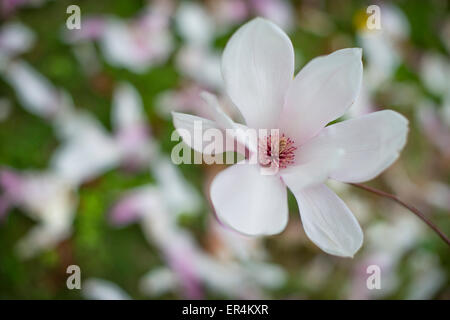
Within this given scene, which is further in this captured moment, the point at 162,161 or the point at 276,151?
the point at 162,161

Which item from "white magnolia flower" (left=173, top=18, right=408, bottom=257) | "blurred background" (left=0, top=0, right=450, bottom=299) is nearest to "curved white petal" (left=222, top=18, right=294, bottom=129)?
"white magnolia flower" (left=173, top=18, right=408, bottom=257)

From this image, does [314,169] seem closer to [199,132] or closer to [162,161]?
[199,132]

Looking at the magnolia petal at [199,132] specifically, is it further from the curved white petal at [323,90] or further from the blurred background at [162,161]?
the blurred background at [162,161]

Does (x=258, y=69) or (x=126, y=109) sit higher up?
(x=126, y=109)

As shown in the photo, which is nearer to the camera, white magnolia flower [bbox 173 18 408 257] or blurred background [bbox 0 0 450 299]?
white magnolia flower [bbox 173 18 408 257]

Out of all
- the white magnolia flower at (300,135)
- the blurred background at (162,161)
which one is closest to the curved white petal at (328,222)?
the white magnolia flower at (300,135)

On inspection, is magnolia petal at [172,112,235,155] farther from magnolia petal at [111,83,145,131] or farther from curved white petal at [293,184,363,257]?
magnolia petal at [111,83,145,131]

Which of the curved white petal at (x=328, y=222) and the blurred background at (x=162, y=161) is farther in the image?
the blurred background at (x=162, y=161)

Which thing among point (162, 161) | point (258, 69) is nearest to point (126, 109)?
point (162, 161)
